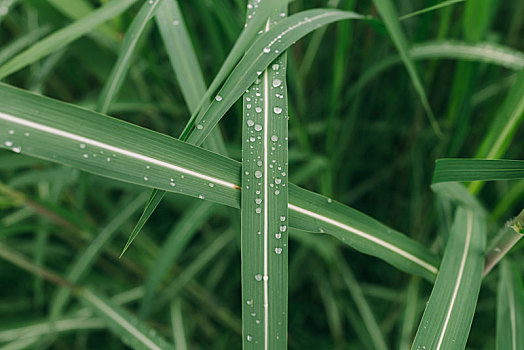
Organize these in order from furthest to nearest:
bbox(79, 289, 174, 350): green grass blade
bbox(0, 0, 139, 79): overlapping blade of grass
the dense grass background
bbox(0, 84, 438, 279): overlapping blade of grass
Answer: the dense grass background, bbox(79, 289, 174, 350): green grass blade, bbox(0, 0, 139, 79): overlapping blade of grass, bbox(0, 84, 438, 279): overlapping blade of grass

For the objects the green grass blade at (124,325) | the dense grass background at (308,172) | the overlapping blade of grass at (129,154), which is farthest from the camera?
the dense grass background at (308,172)

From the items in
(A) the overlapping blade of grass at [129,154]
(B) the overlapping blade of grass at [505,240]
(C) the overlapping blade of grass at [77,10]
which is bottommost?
(A) the overlapping blade of grass at [129,154]

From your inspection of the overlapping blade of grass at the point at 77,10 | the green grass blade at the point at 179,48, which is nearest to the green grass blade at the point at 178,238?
the green grass blade at the point at 179,48

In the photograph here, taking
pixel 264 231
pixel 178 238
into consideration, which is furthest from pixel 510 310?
pixel 178 238

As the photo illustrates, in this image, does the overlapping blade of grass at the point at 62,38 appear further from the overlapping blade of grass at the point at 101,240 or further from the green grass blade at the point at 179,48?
the overlapping blade of grass at the point at 101,240

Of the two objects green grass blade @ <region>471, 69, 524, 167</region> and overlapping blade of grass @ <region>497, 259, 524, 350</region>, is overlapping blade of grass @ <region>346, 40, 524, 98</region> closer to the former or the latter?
green grass blade @ <region>471, 69, 524, 167</region>

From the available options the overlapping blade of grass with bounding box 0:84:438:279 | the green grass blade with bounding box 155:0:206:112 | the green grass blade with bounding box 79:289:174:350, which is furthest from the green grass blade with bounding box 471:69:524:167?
the green grass blade with bounding box 79:289:174:350

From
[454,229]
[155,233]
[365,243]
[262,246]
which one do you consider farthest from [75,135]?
[155,233]

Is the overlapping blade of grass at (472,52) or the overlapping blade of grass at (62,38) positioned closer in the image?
the overlapping blade of grass at (62,38)
